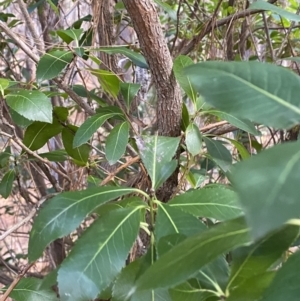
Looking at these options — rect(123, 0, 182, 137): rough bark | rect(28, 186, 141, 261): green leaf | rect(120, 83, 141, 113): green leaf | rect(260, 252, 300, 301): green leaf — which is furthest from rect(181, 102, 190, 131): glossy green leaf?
rect(260, 252, 300, 301): green leaf

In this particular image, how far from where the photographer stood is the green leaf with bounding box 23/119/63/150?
672 mm

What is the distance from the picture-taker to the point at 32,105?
56 cm

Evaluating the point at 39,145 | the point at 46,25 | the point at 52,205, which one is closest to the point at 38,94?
the point at 39,145

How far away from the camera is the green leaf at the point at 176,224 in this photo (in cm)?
34

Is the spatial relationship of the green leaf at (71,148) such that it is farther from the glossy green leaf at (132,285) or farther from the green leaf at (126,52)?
the glossy green leaf at (132,285)

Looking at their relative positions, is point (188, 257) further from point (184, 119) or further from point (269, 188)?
point (184, 119)

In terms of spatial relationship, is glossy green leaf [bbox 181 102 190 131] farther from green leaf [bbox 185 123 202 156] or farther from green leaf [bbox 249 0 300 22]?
green leaf [bbox 249 0 300 22]

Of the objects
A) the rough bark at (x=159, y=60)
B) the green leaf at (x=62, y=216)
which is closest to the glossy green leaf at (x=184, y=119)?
the rough bark at (x=159, y=60)

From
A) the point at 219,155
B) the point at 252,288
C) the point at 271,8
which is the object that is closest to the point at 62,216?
the point at 252,288

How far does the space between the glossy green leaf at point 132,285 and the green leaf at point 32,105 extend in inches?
10.2

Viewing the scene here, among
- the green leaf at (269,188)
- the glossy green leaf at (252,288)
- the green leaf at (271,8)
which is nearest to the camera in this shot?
the green leaf at (269,188)

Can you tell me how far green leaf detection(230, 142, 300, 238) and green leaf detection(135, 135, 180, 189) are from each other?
25 cm

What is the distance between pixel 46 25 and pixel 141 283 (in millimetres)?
951

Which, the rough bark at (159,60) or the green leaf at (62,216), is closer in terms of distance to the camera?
the green leaf at (62,216)
